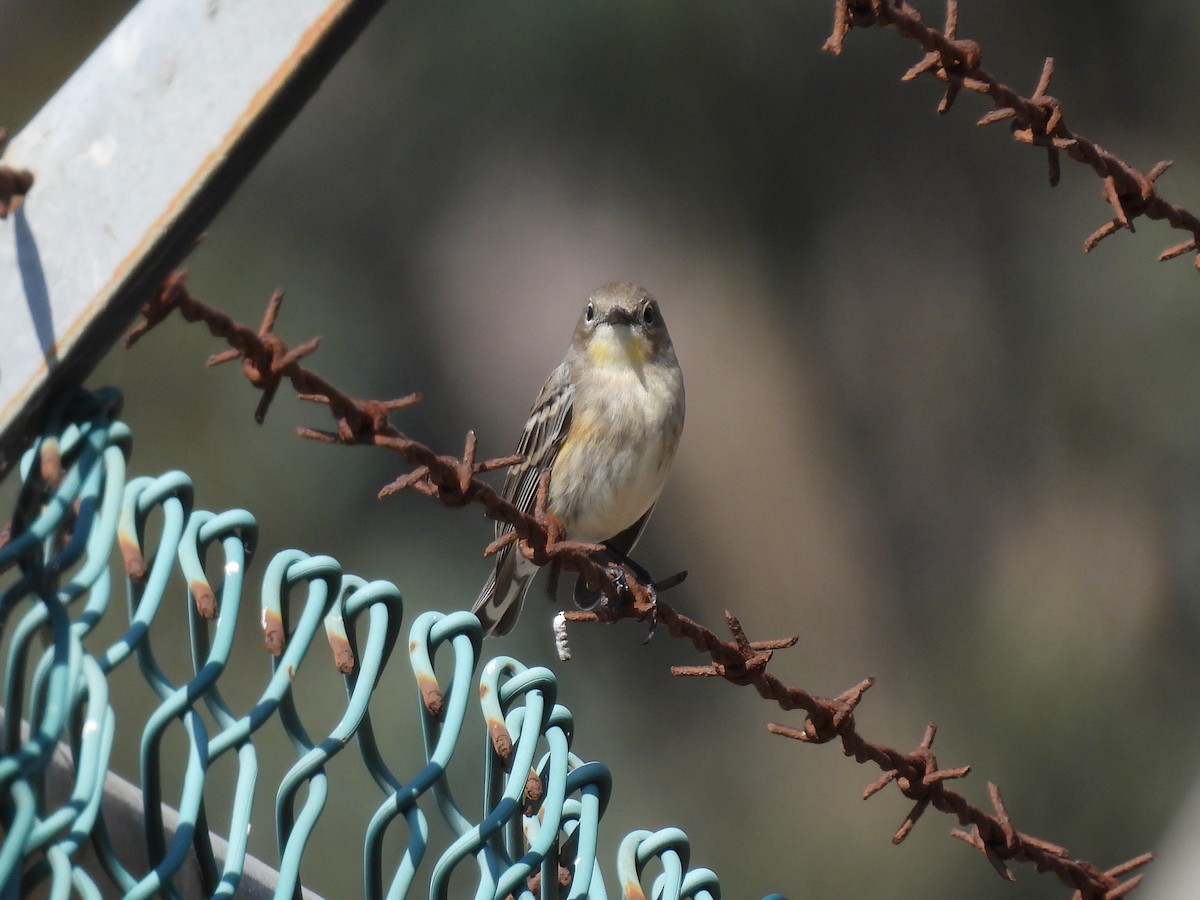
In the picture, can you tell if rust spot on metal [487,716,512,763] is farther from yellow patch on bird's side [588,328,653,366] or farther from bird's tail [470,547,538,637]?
yellow patch on bird's side [588,328,653,366]

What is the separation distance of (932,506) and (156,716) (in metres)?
10.5

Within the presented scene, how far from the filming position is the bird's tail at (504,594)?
5.02m

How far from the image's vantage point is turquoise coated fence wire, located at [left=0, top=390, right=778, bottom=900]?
1.42 metres

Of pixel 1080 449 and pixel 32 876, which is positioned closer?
pixel 32 876

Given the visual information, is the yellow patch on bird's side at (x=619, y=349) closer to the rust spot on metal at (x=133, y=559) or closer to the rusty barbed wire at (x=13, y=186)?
the rust spot on metal at (x=133, y=559)

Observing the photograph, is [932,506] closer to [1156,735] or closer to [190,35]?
[1156,735]

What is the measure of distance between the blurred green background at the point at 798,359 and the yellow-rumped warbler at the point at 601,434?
4486 mm

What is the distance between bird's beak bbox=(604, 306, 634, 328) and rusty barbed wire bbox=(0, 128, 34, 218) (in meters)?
3.75

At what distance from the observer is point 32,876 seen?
146 cm

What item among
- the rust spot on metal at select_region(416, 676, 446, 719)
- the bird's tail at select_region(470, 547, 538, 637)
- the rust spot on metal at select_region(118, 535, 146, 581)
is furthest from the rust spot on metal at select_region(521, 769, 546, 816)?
the bird's tail at select_region(470, 547, 538, 637)

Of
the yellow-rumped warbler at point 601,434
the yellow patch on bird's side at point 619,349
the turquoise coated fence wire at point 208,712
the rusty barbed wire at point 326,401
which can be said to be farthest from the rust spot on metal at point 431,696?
the yellow patch on bird's side at point 619,349

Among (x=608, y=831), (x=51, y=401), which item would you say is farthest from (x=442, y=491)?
(x=608, y=831)

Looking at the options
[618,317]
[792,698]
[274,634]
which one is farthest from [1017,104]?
[618,317]

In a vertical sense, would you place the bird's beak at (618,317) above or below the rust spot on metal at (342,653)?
above
